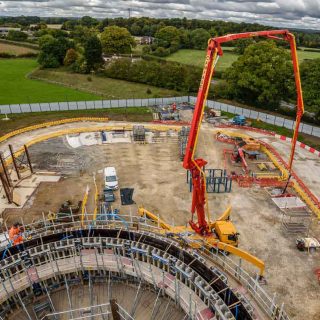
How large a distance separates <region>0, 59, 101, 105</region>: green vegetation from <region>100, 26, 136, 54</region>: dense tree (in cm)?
3402

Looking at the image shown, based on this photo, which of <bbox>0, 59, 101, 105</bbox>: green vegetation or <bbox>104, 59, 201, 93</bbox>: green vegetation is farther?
<bbox>104, 59, 201, 93</bbox>: green vegetation

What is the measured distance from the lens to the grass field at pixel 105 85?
98.5 m

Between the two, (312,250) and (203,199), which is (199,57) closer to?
(203,199)

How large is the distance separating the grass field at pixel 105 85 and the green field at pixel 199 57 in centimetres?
3679

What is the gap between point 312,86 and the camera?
68.9m

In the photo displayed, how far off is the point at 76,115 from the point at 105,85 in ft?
98.1

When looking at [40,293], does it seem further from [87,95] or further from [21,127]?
[87,95]

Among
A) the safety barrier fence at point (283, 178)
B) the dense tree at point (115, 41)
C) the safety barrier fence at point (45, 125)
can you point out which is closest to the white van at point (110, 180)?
the safety barrier fence at point (283, 178)

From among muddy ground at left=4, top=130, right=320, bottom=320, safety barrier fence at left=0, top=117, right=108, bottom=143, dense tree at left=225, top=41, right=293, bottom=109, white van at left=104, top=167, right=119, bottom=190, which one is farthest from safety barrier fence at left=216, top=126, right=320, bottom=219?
safety barrier fence at left=0, top=117, right=108, bottom=143

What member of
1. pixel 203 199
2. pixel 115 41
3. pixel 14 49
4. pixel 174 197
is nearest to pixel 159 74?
pixel 115 41

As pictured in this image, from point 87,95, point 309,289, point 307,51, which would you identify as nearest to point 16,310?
point 309,289

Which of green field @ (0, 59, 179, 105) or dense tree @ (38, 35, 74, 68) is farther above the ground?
dense tree @ (38, 35, 74, 68)

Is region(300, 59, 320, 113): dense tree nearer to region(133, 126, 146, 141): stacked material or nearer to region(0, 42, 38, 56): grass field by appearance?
region(133, 126, 146, 141): stacked material

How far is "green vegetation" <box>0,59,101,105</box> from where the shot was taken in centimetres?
9269
